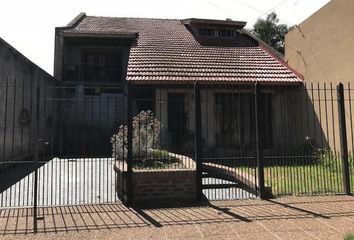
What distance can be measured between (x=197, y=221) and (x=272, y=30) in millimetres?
28307

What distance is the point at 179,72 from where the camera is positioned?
1417 cm

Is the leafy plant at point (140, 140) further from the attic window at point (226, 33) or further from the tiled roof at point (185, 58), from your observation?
the attic window at point (226, 33)

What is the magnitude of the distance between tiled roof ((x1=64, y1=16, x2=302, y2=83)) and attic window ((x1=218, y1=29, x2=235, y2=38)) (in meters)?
0.39

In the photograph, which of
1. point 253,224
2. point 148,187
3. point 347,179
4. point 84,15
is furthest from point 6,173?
point 84,15

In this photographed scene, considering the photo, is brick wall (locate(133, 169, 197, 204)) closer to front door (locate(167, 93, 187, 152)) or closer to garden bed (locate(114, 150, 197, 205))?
garden bed (locate(114, 150, 197, 205))

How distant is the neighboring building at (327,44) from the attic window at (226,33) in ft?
14.8

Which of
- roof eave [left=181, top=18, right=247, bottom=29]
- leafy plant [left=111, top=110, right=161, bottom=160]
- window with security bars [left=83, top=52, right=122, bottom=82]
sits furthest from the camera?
window with security bars [left=83, top=52, right=122, bottom=82]

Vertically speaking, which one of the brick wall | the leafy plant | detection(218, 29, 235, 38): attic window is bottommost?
the brick wall

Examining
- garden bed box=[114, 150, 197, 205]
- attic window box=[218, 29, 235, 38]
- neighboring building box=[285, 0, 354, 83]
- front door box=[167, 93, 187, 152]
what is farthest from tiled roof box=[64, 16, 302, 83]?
garden bed box=[114, 150, 197, 205]

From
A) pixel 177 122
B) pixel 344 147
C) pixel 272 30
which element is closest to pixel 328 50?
pixel 344 147

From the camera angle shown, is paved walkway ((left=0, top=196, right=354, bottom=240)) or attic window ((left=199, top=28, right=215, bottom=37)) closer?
paved walkway ((left=0, top=196, right=354, bottom=240))

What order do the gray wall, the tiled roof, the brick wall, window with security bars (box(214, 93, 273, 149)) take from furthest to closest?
1. window with security bars (box(214, 93, 273, 149))
2. the tiled roof
3. the gray wall
4. the brick wall

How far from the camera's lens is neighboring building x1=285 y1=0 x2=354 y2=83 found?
35.8 ft

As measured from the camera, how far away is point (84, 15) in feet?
69.8
